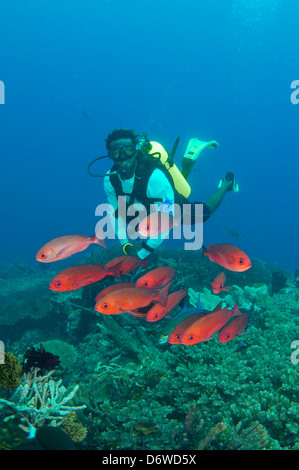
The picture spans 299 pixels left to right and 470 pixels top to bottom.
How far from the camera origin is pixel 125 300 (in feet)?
9.38

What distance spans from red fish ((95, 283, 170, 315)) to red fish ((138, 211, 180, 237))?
92 centimetres

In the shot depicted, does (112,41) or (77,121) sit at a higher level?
(112,41)

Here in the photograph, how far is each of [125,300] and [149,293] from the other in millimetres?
292

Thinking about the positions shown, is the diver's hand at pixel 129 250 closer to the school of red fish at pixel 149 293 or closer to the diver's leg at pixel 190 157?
the school of red fish at pixel 149 293

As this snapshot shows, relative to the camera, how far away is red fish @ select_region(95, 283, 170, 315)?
281 cm

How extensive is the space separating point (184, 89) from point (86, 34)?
A: 5305cm

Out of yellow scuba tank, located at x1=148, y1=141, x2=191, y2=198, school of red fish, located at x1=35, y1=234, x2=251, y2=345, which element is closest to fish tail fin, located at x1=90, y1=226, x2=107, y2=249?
school of red fish, located at x1=35, y1=234, x2=251, y2=345

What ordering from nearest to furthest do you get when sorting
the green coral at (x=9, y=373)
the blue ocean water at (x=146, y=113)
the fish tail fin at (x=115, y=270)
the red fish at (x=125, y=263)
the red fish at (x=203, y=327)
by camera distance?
the green coral at (x=9, y=373), the red fish at (x=203, y=327), the fish tail fin at (x=115, y=270), the red fish at (x=125, y=263), the blue ocean water at (x=146, y=113)

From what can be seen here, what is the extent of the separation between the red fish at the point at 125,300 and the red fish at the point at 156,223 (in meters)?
0.92

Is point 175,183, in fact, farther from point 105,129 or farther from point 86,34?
point 86,34

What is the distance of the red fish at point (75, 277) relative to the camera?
2912 mm

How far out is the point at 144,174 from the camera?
18.2 ft

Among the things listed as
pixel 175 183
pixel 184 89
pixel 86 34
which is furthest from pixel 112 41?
pixel 175 183

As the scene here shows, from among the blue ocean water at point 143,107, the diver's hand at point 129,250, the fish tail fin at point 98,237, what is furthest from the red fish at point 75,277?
the blue ocean water at point 143,107
